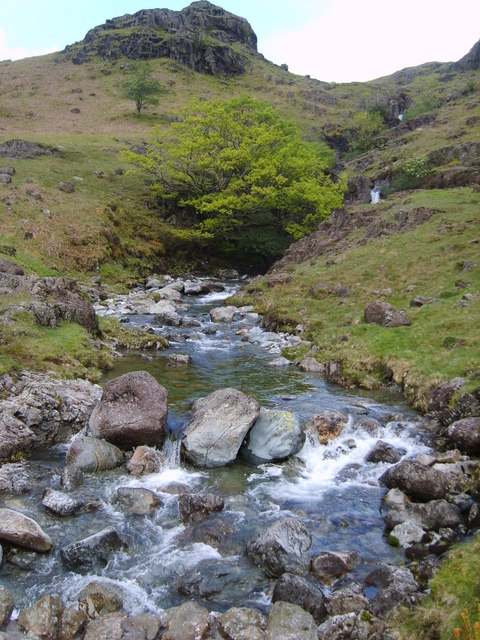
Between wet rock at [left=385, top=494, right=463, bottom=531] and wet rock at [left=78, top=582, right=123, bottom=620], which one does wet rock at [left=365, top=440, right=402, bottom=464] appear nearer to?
wet rock at [left=385, top=494, right=463, bottom=531]

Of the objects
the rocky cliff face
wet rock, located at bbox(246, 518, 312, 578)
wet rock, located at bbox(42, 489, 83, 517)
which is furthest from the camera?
the rocky cliff face

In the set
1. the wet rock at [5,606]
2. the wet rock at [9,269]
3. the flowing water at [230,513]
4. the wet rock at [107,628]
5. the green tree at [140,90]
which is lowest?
the flowing water at [230,513]

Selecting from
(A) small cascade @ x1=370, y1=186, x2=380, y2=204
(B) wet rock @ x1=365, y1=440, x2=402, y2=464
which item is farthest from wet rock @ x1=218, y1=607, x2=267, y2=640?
(A) small cascade @ x1=370, y1=186, x2=380, y2=204

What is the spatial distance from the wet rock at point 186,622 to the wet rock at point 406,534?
4457 mm

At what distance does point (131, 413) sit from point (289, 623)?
8.25 meters

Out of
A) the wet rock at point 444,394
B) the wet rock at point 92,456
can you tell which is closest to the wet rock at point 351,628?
the wet rock at point 92,456

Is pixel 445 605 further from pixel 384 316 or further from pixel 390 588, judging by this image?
pixel 384 316

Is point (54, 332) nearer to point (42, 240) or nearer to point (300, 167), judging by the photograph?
point (42, 240)

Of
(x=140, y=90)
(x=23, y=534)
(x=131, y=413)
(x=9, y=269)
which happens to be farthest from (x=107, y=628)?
(x=140, y=90)

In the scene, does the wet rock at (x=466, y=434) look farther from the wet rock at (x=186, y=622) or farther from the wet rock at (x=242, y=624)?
the wet rock at (x=186, y=622)

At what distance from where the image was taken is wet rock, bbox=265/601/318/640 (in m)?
7.71

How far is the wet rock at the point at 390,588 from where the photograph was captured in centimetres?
812

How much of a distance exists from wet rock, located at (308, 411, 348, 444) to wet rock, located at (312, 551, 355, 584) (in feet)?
17.9

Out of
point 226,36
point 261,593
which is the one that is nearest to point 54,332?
point 261,593
